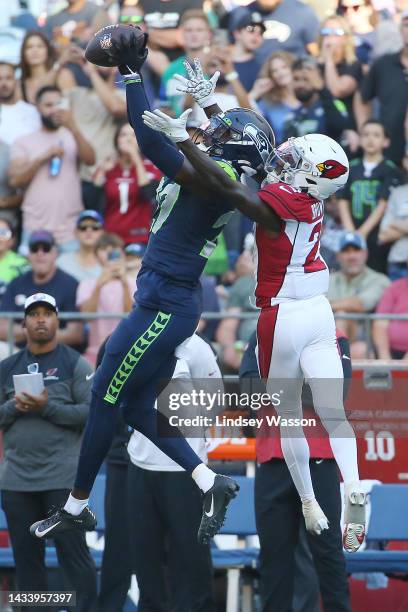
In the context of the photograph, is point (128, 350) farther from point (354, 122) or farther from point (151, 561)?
point (354, 122)

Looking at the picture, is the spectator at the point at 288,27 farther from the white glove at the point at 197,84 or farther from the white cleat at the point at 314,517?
the white cleat at the point at 314,517

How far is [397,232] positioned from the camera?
11203 millimetres

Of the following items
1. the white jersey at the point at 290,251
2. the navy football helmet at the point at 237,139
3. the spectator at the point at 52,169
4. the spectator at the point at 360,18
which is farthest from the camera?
the spectator at the point at 360,18

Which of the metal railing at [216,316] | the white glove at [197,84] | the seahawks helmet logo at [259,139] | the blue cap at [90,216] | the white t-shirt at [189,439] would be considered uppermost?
the blue cap at [90,216]

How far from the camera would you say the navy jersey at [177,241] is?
22.1 ft

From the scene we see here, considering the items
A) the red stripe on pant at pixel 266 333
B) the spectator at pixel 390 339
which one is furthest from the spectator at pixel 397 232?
the red stripe on pant at pixel 266 333

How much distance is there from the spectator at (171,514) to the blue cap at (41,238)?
3.18 meters

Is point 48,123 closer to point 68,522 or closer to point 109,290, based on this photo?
point 109,290

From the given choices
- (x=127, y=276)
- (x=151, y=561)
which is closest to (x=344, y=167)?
(x=151, y=561)

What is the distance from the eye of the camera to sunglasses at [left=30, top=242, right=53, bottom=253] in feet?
35.5

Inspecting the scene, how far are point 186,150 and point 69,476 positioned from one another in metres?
2.73

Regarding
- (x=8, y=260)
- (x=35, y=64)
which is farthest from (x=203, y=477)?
(x=35, y=64)

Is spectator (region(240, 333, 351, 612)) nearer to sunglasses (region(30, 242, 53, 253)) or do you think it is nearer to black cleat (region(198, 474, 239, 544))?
black cleat (region(198, 474, 239, 544))

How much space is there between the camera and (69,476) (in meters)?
8.30
